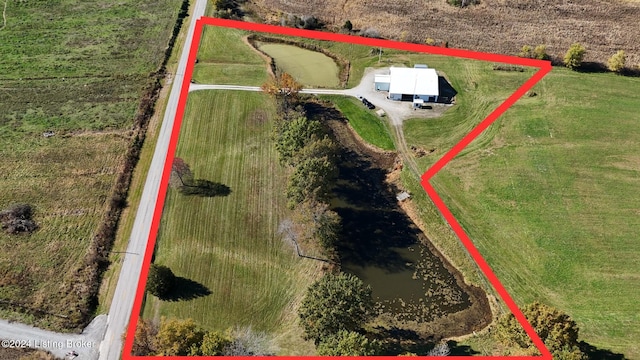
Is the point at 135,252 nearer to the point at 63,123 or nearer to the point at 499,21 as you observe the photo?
the point at 63,123

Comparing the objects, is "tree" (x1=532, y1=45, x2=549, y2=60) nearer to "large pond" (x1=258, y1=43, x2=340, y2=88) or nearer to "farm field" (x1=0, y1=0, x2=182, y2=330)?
"large pond" (x1=258, y1=43, x2=340, y2=88)

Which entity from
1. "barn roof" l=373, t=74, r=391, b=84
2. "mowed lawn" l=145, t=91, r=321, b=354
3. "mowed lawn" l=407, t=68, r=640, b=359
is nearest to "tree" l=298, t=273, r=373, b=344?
"mowed lawn" l=145, t=91, r=321, b=354

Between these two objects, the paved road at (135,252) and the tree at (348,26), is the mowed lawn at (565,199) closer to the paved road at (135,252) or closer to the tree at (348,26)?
the tree at (348,26)

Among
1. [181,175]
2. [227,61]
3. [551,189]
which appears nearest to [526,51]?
[551,189]

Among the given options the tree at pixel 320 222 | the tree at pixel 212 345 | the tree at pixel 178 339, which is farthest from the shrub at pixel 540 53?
the tree at pixel 178 339

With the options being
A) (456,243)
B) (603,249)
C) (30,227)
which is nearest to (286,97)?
(456,243)
